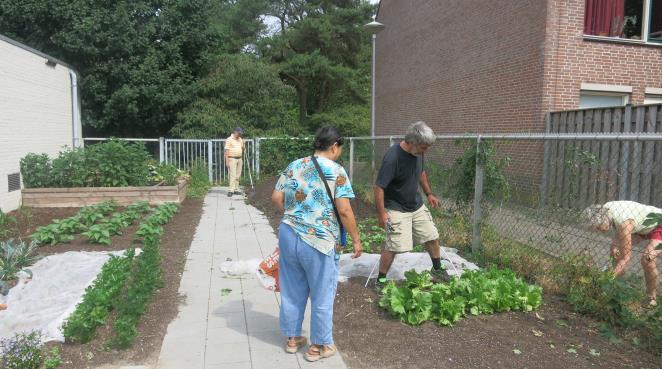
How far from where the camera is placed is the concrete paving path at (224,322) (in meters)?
3.68

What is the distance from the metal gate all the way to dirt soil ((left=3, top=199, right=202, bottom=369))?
725 centimetres

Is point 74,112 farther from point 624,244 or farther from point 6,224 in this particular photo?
point 624,244

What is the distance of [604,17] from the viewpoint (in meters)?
11.5

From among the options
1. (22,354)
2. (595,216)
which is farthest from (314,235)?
(595,216)

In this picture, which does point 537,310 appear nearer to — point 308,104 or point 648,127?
point 648,127

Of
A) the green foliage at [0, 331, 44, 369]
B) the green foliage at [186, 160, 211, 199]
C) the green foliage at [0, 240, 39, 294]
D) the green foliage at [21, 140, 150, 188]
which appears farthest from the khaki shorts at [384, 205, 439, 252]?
the green foliage at [186, 160, 211, 199]

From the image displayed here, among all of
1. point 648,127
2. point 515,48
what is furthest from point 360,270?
point 515,48

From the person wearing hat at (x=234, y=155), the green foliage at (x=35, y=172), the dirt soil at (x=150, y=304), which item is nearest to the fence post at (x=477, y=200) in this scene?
the dirt soil at (x=150, y=304)

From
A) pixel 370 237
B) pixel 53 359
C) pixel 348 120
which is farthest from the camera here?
pixel 348 120

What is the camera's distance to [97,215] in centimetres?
805

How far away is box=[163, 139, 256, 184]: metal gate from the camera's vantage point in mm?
16578

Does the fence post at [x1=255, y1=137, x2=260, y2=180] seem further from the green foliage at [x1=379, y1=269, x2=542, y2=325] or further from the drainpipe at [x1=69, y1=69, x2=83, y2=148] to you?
the green foliage at [x1=379, y1=269, x2=542, y2=325]

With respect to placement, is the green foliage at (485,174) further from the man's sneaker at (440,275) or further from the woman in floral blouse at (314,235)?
the woman in floral blouse at (314,235)

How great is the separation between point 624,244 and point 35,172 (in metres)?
10.3
